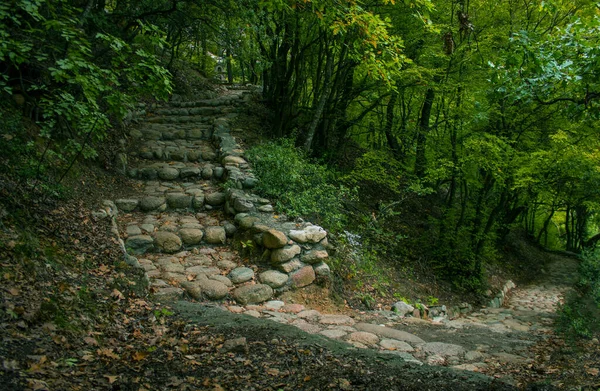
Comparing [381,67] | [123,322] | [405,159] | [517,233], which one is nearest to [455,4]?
[405,159]

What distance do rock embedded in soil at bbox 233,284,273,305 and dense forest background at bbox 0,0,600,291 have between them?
1.69 metres

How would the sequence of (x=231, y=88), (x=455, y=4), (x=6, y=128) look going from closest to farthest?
(x=6, y=128) → (x=455, y=4) → (x=231, y=88)

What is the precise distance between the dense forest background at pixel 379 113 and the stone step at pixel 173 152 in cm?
62

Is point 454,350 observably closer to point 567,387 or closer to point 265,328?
point 567,387

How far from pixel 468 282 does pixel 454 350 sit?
4860 millimetres

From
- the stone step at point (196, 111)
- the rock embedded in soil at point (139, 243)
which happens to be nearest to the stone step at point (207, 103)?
the stone step at point (196, 111)

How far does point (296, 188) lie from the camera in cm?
635

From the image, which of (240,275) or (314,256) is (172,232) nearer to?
(240,275)

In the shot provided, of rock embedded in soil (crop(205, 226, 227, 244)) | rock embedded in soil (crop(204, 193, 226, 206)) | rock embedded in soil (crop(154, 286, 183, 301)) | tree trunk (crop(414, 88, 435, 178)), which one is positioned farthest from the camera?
tree trunk (crop(414, 88, 435, 178))

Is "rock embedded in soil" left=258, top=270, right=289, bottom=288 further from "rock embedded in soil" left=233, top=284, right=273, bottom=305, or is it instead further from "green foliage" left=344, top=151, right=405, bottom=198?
"green foliage" left=344, top=151, right=405, bottom=198

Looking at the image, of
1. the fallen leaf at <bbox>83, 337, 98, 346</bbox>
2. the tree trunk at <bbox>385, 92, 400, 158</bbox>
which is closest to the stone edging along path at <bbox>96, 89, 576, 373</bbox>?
the fallen leaf at <bbox>83, 337, 98, 346</bbox>

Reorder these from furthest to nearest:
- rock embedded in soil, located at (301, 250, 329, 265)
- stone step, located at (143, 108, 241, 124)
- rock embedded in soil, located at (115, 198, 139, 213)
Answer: stone step, located at (143, 108, 241, 124) < rock embedded in soil, located at (115, 198, 139, 213) < rock embedded in soil, located at (301, 250, 329, 265)

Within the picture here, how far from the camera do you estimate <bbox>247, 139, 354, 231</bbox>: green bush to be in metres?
6.00

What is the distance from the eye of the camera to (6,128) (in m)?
3.98
